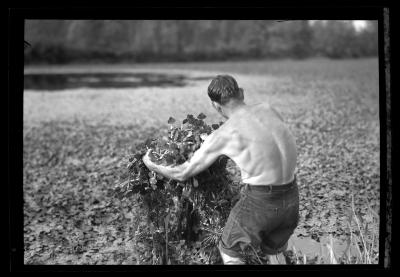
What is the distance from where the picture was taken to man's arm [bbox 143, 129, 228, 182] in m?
3.54

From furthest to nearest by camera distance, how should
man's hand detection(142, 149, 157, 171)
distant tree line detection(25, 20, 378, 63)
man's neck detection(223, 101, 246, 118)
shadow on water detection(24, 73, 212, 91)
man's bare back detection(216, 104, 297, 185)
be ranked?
shadow on water detection(24, 73, 212, 91), distant tree line detection(25, 20, 378, 63), man's hand detection(142, 149, 157, 171), man's neck detection(223, 101, 246, 118), man's bare back detection(216, 104, 297, 185)

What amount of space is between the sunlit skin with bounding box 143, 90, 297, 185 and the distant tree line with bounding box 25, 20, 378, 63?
7219 mm

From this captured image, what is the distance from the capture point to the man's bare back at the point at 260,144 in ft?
11.5

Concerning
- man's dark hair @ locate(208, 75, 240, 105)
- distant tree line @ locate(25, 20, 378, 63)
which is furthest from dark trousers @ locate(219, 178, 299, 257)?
distant tree line @ locate(25, 20, 378, 63)

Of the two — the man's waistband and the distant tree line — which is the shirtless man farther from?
the distant tree line

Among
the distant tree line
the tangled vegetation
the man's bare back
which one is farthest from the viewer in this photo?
the distant tree line

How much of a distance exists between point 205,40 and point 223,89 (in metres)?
8.55

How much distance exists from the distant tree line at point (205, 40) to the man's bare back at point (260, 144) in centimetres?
723

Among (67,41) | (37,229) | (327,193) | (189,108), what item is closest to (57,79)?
(67,41)

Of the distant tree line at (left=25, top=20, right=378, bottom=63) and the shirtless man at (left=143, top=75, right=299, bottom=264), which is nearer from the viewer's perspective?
the shirtless man at (left=143, top=75, right=299, bottom=264)

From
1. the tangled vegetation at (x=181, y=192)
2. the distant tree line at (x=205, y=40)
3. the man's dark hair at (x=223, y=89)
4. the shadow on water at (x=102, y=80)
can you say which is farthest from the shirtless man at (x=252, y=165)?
the shadow on water at (x=102, y=80)

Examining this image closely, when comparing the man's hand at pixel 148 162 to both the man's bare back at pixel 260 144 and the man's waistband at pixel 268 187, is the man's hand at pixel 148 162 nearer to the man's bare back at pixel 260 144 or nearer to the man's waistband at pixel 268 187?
the man's bare back at pixel 260 144

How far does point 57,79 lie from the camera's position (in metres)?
16.6
